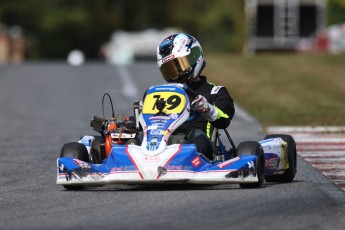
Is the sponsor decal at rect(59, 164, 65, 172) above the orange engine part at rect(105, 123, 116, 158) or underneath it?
underneath

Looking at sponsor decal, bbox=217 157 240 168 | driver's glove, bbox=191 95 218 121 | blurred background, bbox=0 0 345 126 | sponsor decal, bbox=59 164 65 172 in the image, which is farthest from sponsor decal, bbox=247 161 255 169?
blurred background, bbox=0 0 345 126

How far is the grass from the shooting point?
21281 millimetres

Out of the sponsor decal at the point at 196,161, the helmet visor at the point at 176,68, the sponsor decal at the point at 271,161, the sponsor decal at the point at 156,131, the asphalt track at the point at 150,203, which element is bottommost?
the asphalt track at the point at 150,203

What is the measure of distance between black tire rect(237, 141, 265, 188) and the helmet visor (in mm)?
1112

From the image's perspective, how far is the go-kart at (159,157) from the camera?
9.91 metres

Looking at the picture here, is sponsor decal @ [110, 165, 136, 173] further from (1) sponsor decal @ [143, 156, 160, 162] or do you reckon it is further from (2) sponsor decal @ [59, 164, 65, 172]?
(2) sponsor decal @ [59, 164, 65, 172]

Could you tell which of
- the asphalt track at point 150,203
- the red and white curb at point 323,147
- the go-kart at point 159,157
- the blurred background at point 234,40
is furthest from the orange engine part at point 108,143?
the blurred background at point 234,40

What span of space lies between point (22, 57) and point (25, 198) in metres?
45.6

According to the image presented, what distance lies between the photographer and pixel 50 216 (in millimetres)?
8648

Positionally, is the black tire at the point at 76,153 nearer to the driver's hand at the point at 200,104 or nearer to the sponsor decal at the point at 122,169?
the sponsor decal at the point at 122,169

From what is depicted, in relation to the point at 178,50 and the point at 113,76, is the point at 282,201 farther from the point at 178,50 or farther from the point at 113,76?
the point at 113,76

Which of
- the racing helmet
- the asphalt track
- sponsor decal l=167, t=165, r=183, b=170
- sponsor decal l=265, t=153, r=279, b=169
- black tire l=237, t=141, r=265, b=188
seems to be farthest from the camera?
the racing helmet

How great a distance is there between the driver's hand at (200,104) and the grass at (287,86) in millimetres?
8898

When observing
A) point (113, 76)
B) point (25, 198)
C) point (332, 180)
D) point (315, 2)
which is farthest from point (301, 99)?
point (315, 2)
